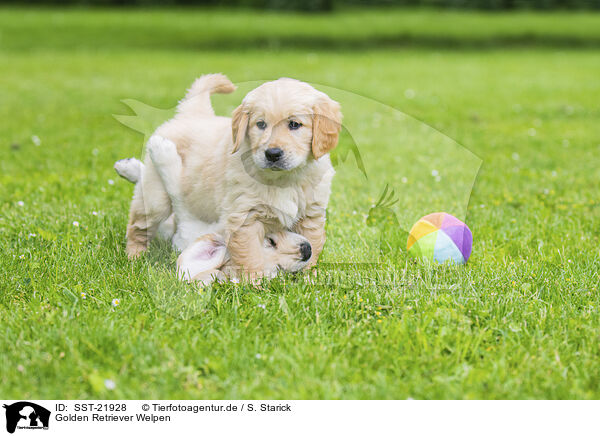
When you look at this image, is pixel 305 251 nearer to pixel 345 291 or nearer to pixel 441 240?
pixel 345 291

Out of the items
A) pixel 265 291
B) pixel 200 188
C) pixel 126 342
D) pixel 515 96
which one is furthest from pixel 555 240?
pixel 515 96

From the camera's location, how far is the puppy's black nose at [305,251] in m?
3.02

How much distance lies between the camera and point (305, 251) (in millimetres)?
3021

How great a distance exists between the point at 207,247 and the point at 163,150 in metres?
0.58

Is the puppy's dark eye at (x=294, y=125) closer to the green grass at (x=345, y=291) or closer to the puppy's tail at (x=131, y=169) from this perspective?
the green grass at (x=345, y=291)

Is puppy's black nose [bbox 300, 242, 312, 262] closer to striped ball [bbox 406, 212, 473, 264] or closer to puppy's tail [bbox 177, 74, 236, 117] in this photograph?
striped ball [bbox 406, 212, 473, 264]

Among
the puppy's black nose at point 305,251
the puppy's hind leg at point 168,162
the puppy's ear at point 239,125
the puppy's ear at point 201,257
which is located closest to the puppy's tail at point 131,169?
the puppy's hind leg at point 168,162

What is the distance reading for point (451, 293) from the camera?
2.90 meters

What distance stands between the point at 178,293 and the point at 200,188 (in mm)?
589

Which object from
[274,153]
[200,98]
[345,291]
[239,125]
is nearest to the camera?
[274,153]

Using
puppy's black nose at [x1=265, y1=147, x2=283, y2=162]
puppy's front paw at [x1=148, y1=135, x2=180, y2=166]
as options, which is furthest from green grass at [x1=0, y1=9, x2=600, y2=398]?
puppy's black nose at [x1=265, y1=147, x2=283, y2=162]

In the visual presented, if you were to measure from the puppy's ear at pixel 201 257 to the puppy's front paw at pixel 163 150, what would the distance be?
1.54 ft

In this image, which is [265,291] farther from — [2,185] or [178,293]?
[2,185]

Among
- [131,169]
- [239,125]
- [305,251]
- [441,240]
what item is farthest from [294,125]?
[131,169]
